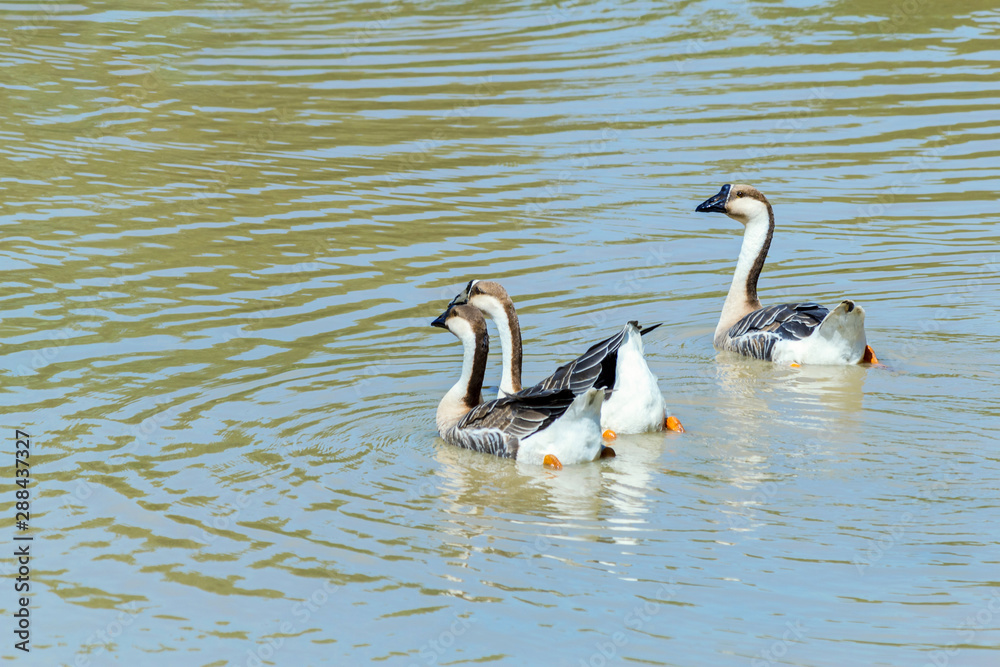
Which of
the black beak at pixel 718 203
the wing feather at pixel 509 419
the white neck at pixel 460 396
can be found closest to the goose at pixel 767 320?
the black beak at pixel 718 203

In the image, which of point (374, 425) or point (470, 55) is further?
point (470, 55)

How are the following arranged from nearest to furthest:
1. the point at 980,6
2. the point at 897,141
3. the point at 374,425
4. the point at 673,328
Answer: the point at 374,425
the point at 673,328
the point at 897,141
the point at 980,6

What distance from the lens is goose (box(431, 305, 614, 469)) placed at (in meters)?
9.65

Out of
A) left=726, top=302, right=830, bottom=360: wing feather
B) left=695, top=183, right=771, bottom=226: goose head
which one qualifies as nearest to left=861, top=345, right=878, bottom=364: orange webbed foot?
left=726, top=302, right=830, bottom=360: wing feather

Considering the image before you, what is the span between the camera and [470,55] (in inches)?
936

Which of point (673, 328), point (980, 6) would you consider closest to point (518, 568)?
point (673, 328)

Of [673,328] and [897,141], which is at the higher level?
[897,141]

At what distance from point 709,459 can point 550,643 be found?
123 inches

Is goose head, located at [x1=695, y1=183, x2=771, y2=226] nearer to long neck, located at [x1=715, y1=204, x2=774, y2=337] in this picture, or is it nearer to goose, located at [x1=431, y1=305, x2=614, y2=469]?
long neck, located at [x1=715, y1=204, x2=774, y2=337]

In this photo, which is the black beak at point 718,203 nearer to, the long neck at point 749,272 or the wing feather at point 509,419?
the long neck at point 749,272

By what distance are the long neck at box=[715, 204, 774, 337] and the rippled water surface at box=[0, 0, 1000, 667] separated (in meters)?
0.54

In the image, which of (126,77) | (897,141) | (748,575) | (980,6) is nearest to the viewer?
(748,575)

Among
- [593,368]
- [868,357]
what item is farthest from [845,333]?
[593,368]

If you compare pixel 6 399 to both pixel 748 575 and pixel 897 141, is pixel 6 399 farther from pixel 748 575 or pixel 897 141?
pixel 897 141
